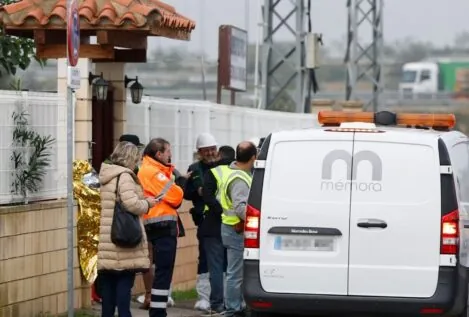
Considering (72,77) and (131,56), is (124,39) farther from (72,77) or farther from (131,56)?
(72,77)

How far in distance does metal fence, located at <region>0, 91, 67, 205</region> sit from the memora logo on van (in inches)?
134

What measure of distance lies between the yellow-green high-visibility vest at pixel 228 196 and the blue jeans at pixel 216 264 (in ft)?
2.03

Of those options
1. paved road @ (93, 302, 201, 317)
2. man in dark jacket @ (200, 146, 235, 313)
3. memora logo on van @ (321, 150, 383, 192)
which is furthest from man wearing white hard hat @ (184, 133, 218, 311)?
memora logo on van @ (321, 150, 383, 192)

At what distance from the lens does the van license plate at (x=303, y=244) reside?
1066 centimetres

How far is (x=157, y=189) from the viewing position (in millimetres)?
12281

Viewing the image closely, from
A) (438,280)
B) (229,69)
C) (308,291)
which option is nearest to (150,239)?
(308,291)

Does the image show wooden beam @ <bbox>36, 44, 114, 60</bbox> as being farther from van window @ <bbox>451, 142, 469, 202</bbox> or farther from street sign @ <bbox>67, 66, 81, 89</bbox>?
van window @ <bbox>451, 142, 469, 202</bbox>

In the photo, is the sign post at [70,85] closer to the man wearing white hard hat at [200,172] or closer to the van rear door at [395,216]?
the van rear door at [395,216]

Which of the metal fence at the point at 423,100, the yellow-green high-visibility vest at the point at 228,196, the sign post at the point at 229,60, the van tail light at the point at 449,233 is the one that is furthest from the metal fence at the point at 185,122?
the metal fence at the point at 423,100

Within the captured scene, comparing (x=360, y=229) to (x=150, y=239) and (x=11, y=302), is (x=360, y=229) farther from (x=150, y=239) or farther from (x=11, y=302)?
(x=11, y=302)

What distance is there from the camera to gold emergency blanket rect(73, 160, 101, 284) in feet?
45.3

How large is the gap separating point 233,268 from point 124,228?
260 cm

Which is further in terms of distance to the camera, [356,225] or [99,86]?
[99,86]

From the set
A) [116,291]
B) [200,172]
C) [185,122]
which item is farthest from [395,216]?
[185,122]
